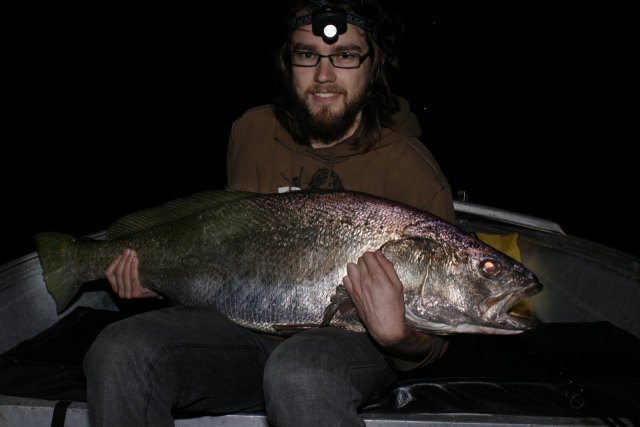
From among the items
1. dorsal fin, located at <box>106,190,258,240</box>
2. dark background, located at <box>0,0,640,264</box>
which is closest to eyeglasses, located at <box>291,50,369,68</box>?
dark background, located at <box>0,0,640,264</box>

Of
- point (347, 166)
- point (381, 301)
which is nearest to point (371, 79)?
point (347, 166)

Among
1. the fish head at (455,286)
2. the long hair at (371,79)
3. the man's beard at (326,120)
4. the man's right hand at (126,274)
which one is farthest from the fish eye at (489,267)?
the man's right hand at (126,274)

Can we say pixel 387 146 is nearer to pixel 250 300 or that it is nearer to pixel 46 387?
pixel 250 300

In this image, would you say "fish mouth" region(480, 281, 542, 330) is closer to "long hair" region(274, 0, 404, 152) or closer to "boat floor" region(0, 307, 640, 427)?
"boat floor" region(0, 307, 640, 427)

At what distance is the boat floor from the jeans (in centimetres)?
18

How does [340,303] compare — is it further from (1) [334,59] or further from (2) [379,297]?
(1) [334,59]

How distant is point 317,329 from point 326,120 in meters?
1.15

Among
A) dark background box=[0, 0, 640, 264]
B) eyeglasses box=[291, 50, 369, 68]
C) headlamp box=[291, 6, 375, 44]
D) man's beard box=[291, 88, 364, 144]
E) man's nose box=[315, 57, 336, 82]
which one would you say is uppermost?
headlamp box=[291, 6, 375, 44]

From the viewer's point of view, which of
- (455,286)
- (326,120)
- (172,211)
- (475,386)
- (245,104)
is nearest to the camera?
(455,286)

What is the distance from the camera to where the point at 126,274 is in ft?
9.41

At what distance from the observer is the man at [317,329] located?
2135 millimetres

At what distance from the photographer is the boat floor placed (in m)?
2.47

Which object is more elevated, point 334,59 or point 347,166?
point 334,59

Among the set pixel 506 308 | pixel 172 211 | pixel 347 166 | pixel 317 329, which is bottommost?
pixel 317 329
